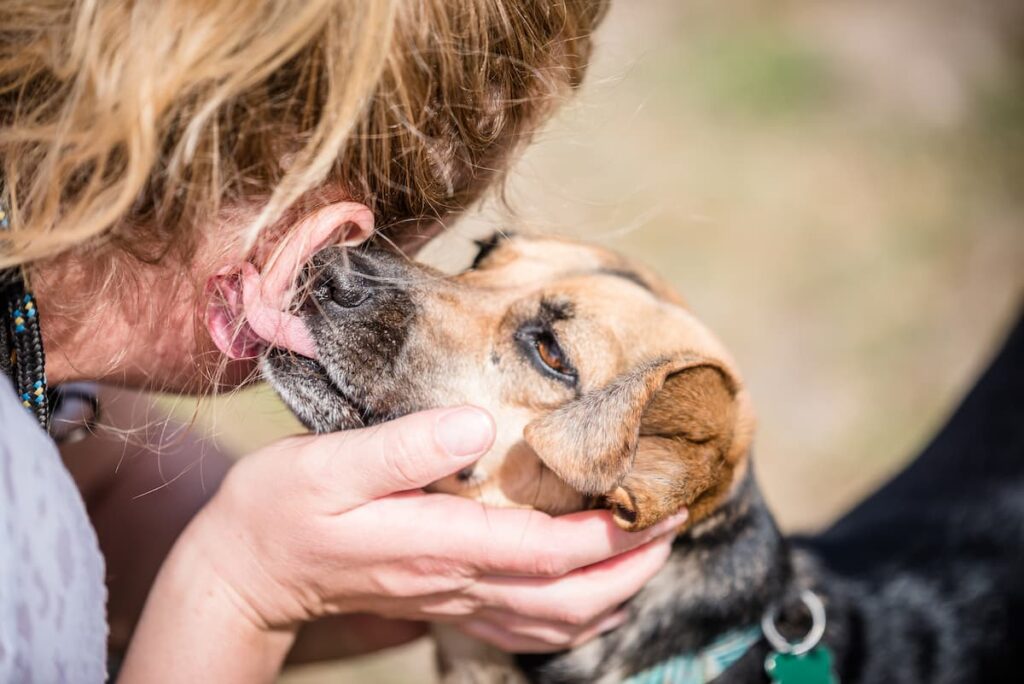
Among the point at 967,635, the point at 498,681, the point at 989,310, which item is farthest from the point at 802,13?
the point at 498,681

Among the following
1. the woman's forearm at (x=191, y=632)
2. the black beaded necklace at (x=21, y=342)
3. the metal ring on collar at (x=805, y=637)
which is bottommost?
the metal ring on collar at (x=805, y=637)

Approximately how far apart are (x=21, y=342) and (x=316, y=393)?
626 mm

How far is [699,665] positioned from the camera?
2.16 meters

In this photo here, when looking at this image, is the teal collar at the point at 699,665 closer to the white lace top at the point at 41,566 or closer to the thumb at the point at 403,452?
the thumb at the point at 403,452

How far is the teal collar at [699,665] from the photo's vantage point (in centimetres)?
215

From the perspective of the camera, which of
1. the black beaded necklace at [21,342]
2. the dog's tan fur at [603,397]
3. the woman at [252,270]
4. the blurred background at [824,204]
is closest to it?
the woman at [252,270]

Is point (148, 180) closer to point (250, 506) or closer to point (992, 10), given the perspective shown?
point (250, 506)

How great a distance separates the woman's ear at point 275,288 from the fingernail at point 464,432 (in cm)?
44

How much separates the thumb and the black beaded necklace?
588 mm

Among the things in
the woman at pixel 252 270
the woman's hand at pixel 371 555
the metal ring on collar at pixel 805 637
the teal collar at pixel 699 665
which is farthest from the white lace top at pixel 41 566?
the metal ring on collar at pixel 805 637

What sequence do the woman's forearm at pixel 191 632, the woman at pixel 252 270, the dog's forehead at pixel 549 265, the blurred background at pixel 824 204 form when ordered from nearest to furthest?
1. the woman at pixel 252 270
2. the woman's forearm at pixel 191 632
3. the dog's forehead at pixel 549 265
4. the blurred background at pixel 824 204

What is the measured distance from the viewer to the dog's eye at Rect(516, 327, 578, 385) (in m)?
2.10

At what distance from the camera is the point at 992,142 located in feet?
24.3

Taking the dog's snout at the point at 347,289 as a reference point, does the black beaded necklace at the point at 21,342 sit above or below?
above
